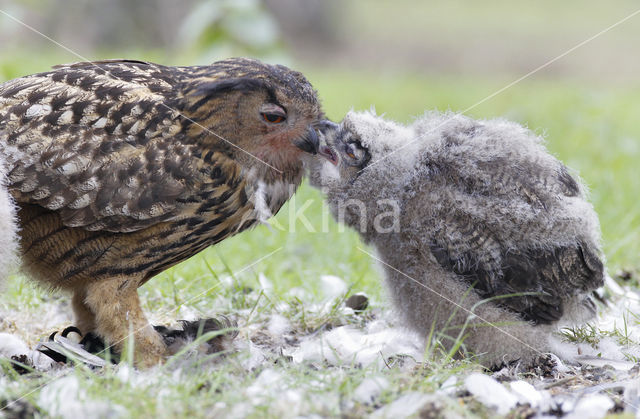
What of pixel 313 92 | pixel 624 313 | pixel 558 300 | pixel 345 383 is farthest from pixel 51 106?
pixel 624 313

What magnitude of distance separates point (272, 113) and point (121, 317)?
1.12m

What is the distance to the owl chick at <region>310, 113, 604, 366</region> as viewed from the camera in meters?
A: 3.32

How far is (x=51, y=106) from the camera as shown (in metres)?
3.12

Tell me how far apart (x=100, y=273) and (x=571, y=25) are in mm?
18232

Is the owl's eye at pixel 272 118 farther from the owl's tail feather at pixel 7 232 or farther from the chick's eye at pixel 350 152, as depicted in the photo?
the owl's tail feather at pixel 7 232

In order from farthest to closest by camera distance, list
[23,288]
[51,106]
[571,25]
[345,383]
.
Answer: [571,25] < [23,288] < [51,106] < [345,383]

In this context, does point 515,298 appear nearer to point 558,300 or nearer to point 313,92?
point 558,300

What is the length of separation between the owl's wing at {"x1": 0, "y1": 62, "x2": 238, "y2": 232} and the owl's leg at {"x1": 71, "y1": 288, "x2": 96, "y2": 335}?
2.13 ft

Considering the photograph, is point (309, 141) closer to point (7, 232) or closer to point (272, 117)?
point (272, 117)

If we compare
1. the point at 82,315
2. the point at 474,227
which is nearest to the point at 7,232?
the point at 82,315

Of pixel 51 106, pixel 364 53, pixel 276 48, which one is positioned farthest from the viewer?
pixel 364 53

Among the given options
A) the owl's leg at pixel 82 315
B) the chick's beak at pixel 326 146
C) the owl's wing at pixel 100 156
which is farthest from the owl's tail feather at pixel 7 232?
the chick's beak at pixel 326 146

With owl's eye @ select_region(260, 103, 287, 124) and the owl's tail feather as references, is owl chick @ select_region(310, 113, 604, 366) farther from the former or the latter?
the owl's tail feather

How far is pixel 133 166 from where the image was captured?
304 cm
